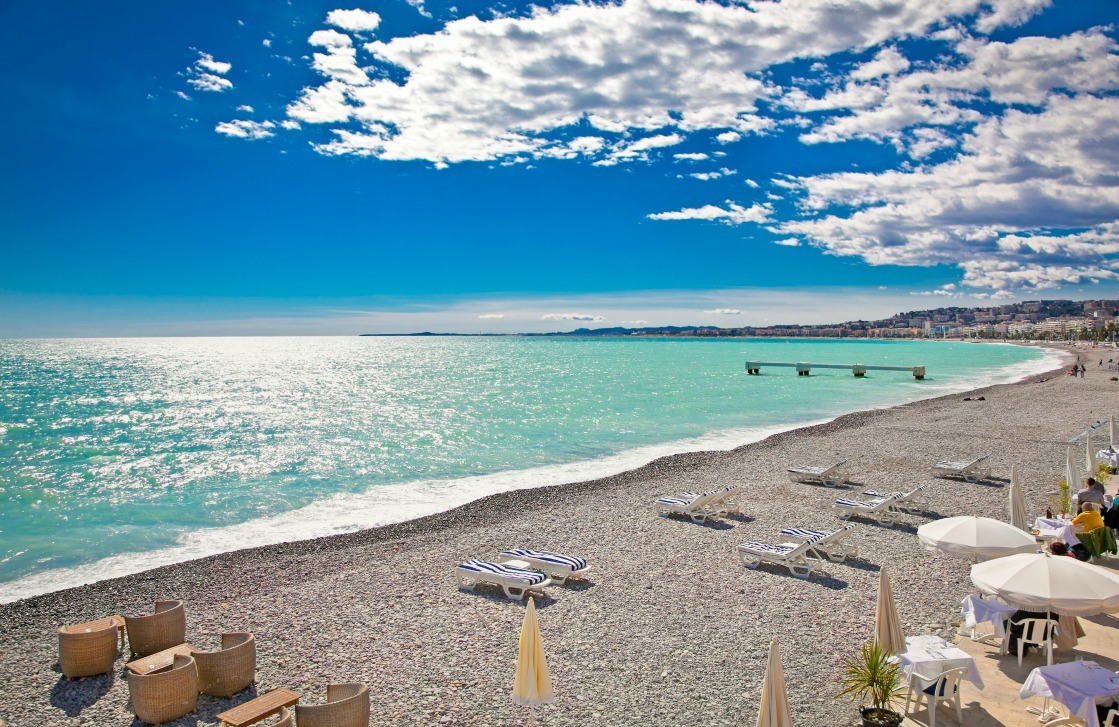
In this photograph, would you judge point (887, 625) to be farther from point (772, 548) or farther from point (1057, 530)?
point (1057, 530)

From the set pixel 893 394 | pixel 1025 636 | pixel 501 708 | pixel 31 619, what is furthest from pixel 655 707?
pixel 893 394

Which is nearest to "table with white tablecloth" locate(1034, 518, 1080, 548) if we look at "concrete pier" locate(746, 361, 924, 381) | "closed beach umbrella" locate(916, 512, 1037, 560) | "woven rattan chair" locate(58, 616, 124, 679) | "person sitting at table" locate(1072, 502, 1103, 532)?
"person sitting at table" locate(1072, 502, 1103, 532)

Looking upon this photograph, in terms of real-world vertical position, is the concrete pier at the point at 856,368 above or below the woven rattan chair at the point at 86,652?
below

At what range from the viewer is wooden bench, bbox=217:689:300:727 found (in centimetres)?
639

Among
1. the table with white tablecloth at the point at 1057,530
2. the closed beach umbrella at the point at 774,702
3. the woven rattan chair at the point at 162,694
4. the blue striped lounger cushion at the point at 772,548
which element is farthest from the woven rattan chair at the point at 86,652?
the table with white tablecloth at the point at 1057,530

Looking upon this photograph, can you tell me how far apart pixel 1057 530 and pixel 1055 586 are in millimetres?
5907

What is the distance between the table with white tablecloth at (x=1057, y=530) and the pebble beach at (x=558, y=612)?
1.53m

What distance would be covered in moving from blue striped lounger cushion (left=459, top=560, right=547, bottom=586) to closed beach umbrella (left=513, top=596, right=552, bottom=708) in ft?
12.6

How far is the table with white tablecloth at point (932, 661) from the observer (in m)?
6.29

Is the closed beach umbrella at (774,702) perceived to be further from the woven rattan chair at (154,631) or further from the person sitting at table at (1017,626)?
the woven rattan chair at (154,631)

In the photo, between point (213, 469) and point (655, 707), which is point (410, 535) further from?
point (213, 469)

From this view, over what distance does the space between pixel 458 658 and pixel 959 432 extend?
2544 centimetres

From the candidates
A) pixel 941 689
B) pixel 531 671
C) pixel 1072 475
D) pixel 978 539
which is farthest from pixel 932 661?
pixel 1072 475

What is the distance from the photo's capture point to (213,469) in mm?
24906
